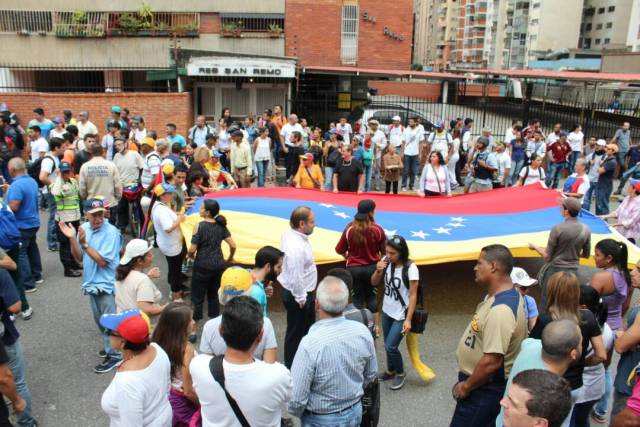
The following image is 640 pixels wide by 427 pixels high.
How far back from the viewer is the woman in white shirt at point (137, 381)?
3.00 metres

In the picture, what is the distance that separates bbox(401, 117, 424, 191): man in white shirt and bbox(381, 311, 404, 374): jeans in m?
8.63

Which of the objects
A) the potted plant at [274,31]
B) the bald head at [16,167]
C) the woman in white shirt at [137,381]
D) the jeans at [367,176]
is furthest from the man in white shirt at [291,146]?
the potted plant at [274,31]

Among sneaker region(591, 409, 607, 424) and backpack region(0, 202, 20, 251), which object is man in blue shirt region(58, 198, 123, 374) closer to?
backpack region(0, 202, 20, 251)

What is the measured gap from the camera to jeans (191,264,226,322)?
5.88 meters

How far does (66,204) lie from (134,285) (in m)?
3.68

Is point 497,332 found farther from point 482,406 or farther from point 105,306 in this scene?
point 105,306

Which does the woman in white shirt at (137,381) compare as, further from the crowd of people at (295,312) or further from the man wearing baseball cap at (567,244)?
the man wearing baseball cap at (567,244)

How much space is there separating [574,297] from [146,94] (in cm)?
1485

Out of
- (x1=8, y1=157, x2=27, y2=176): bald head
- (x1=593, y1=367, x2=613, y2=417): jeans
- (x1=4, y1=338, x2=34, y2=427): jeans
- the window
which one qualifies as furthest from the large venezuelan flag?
the window

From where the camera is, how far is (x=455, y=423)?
3771 mm

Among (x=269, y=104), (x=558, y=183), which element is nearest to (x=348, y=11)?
(x=269, y=104)

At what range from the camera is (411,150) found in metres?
13.3

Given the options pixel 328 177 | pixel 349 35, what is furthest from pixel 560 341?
pixel 349 35

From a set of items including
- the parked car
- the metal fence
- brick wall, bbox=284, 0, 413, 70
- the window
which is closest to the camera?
the parked car
